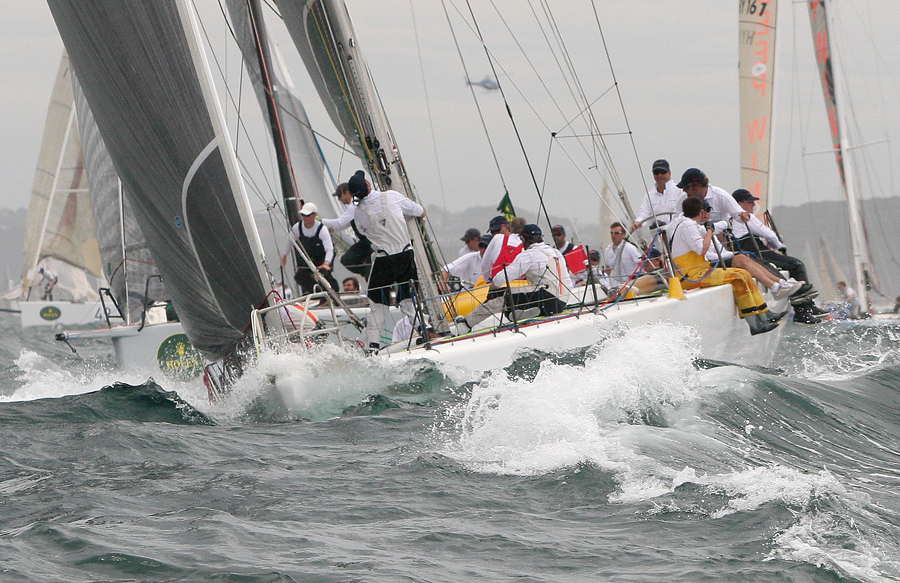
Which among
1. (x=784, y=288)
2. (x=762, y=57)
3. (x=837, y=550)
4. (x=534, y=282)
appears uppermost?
(x=762, y=57)

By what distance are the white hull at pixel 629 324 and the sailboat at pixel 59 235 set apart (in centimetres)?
1820

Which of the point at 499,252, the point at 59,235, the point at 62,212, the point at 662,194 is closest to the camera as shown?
the point at 499,252

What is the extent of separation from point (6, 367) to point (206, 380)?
7.94m

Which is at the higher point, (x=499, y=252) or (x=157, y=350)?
(x=499, y=252)

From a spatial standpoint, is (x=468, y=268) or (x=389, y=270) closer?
(x=389, y=270)

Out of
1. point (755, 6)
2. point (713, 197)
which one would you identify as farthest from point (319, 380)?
point (755, 6)

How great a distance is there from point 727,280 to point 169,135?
15.0 feet

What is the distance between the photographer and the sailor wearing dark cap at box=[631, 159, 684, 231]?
9.41 m

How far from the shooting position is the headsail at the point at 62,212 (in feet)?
80.3

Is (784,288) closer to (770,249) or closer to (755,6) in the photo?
(770,249)

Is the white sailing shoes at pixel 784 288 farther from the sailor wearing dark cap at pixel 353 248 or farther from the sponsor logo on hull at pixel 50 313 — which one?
the sponsor logo on hull at pixel 50 313

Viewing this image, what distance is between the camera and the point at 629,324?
7.78m

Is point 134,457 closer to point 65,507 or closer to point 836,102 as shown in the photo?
point 65,507

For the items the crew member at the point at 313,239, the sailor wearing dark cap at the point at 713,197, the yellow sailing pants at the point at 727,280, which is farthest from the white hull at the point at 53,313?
the yellow sailing pants at the point at 727,280
